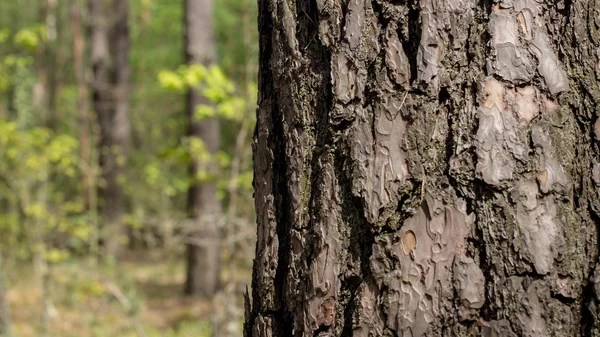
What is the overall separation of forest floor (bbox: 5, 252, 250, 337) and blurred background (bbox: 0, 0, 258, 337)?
1.1 inches

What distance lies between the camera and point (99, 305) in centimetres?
898

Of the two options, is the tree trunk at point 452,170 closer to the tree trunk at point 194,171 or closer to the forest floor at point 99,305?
the forest floor at point 99,305

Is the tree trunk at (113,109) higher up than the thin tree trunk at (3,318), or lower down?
higher up

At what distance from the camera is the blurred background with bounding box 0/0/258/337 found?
580 cm

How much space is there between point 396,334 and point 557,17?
24.5 inches

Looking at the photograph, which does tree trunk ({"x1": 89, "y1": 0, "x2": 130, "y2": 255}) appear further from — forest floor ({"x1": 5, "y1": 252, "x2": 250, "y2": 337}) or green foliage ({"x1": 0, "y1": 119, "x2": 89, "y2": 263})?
green foliage ({"x1": 0, "y1": 119, "x2": 89, "y2": 263})

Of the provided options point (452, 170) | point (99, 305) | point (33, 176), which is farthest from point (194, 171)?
point (452, 170)

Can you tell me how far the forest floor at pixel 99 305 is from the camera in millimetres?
7672

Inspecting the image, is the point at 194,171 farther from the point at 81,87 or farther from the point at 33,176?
the point at 81,87

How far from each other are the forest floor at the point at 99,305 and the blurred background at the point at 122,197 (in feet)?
0.09

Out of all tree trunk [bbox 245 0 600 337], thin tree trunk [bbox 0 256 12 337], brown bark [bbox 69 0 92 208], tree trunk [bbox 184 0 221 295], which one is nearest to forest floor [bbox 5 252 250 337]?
tree trunk [bbox 184 0 221 295]

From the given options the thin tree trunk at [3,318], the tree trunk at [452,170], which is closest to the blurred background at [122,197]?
the thin tree trunk at [3,318]

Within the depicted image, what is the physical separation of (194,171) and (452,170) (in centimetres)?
742

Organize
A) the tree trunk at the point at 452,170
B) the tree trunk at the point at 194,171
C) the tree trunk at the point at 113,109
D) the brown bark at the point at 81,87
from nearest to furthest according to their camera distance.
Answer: the tree trunk at the point at 452,170 < the tree trunk at the point at 194,171 < the brown bark at the point at 81,87 < the tree trunk at the point at 113,109
